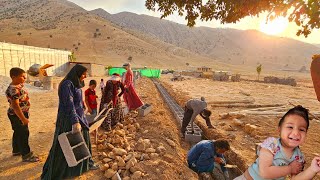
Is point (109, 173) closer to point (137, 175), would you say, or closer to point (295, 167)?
point (137, 175)

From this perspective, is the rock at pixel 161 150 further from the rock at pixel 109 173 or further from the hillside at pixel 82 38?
the hillside at pixel 82 38

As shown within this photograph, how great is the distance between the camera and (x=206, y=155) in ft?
14.1

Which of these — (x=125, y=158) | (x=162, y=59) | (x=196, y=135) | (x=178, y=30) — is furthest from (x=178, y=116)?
(x=178, y=30)

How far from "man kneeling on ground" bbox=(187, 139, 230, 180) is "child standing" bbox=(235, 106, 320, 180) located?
2429 mm

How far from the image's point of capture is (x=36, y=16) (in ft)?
275

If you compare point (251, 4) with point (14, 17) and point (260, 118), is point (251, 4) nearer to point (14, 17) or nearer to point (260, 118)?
point (260, 118)

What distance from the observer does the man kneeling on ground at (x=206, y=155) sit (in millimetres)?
4105

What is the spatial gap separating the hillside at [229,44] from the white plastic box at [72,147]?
319 feet

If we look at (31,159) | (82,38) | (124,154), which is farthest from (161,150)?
(82,38)

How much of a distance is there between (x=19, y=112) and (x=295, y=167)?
3860 millimetres

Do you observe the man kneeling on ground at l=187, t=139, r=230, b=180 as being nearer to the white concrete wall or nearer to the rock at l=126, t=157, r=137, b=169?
the rock at l=126, t=157, r=137, b=169

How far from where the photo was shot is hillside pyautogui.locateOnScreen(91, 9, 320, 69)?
10519 centimetres

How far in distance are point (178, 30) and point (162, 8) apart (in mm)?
138244

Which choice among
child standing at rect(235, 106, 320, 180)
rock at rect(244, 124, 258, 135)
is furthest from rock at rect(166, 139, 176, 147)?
child standing at rect(235, 106, 320, 180)
